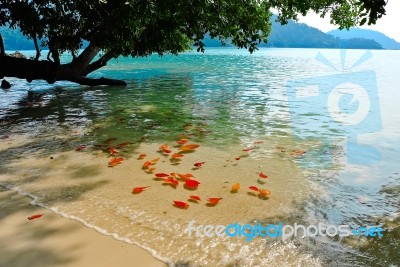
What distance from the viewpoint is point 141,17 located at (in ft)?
36.9

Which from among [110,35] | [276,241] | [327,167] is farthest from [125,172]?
[110,35]

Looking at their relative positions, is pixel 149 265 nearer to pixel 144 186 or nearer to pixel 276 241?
pixel 276 241

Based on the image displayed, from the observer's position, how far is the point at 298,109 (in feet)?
47.0

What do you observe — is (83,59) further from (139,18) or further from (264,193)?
(264,193)

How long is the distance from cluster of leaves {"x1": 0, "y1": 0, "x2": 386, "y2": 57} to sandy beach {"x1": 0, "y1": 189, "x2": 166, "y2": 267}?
7752 millimetres

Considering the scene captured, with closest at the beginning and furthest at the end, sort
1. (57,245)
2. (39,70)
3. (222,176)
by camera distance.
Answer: (57,245), (222,176), (39,70)

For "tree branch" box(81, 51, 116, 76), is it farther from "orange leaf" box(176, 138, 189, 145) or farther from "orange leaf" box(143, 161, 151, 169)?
"orange leaf" box(143, 161, 151, 169)

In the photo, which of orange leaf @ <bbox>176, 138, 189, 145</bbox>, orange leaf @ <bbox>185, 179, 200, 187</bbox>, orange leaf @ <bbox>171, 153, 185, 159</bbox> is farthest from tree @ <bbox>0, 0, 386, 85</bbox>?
orange leaf @ <bbox>185, 179, 200, 187</bbox>

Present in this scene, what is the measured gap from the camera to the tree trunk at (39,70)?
18078 mm

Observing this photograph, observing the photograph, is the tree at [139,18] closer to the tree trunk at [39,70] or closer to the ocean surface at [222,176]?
the tree trunk at [39,70]

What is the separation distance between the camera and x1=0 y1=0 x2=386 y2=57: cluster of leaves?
36.0 ft

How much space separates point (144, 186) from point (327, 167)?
13.4ft

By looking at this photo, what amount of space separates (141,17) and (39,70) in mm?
11117

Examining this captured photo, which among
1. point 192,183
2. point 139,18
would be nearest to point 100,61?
point 139,18
